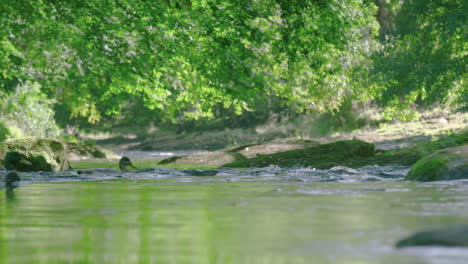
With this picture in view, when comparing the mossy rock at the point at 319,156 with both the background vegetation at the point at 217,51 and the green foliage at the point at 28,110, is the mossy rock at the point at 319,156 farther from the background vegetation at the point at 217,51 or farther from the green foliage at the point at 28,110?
the green foliage at the point at 28,110

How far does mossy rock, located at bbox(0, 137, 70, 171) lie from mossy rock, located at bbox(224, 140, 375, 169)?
436 centimetres

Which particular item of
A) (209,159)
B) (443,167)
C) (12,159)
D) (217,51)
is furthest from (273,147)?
(443,167)

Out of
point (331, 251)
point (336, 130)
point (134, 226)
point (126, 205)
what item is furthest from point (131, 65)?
point (336, 130)

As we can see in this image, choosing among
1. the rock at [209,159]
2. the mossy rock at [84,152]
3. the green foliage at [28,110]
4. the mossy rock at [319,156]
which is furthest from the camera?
the mossy rock at [84,152]

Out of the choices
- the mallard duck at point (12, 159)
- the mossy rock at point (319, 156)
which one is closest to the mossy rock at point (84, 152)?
the mossy rock at point (319, 156)

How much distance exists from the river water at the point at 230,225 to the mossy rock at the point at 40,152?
7290mm

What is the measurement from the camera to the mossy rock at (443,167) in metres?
9.76

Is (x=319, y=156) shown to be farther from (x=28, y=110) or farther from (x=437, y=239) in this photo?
(x=437, y=239)

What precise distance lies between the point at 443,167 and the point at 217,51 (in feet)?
28.3

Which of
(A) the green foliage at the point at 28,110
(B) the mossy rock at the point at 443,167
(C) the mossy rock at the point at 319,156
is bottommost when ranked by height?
(B) the mossy rock at the point at 443,167

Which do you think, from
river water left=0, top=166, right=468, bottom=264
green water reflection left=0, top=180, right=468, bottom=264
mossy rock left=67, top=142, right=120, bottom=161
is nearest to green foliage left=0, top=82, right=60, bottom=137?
mossy rock left=67, top=142, right=120, bottom=161

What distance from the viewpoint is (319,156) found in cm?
1761

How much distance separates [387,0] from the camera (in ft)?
127

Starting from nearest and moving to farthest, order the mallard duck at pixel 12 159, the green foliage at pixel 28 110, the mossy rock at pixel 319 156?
the mallard duck at pixel 12 159
the mossy rock at pixel 319 156
the green foliage at pixel 28 110
